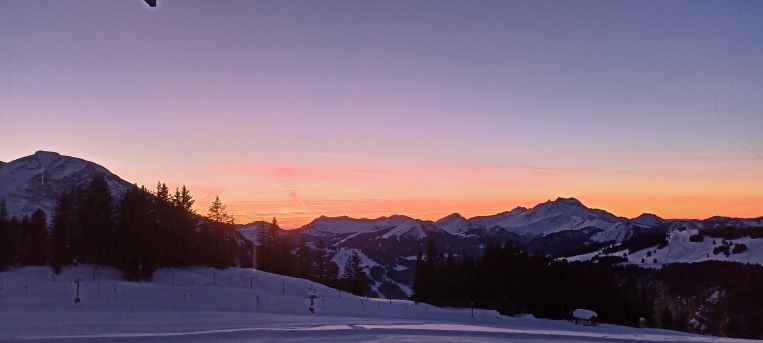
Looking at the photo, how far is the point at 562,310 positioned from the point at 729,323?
384 ft

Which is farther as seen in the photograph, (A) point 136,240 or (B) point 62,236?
(B) point 62,236

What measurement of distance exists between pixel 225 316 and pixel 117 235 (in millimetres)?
37619

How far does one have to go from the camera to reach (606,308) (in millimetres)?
80062

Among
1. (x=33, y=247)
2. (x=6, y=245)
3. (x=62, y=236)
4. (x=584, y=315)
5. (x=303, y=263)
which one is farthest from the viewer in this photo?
(x=303, y=263)

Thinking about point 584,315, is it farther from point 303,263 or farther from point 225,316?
point 303,263

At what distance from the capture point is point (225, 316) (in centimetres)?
3794

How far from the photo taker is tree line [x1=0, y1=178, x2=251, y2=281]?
6812cm

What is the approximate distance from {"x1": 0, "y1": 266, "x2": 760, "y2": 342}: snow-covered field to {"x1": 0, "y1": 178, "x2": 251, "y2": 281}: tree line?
192cm

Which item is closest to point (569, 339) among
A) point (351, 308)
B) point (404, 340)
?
point (404, 340)

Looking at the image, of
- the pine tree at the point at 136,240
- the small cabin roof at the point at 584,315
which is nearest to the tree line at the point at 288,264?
the pine tree at the point at 136,240

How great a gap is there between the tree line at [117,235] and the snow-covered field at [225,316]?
1.92 m

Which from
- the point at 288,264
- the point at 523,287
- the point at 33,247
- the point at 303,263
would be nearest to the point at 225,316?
the point at 33,247

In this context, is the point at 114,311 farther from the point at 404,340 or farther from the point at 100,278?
the point at 100,278

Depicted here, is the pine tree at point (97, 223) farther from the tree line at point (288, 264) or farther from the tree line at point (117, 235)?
the tree line at point (288, 264)
